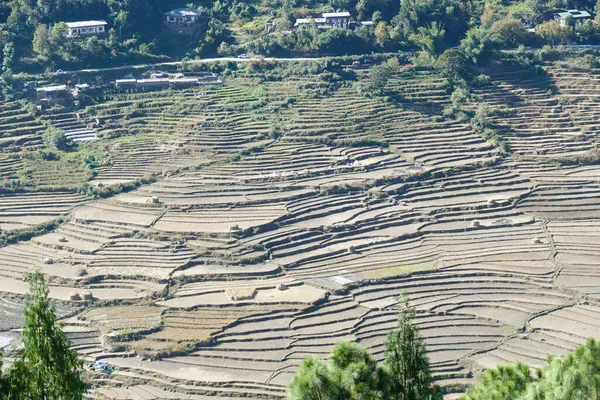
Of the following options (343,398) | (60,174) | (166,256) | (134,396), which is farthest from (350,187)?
(343,398)

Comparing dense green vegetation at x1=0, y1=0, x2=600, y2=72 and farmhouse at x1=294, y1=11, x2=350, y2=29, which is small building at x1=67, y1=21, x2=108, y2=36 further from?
farmhouse at x1=294, y1=11, x2=350, y2=29

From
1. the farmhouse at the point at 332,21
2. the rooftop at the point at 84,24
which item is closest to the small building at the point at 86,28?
the rooftop at the point at 84,24

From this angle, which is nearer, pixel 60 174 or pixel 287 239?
pixel 287 239

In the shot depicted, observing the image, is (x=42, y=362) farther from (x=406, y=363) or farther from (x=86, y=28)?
(x=86, y=28)

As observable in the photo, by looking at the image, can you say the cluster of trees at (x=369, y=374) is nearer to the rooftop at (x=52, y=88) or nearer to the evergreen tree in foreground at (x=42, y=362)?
the evergreen tree in foreground at (x=42, y=362)

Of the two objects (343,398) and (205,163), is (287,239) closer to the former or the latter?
(205,163)
